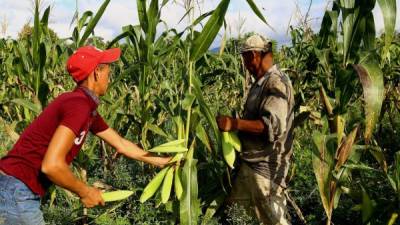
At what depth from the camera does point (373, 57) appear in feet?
7.25

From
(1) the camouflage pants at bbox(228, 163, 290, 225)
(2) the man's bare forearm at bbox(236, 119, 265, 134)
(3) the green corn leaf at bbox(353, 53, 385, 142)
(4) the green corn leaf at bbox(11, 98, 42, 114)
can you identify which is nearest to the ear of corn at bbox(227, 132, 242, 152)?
(2) the man's bare forearm at bbox(236, 119, 265, 134)

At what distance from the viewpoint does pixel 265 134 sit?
2869 millimetres

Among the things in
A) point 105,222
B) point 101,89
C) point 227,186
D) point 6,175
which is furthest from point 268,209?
point 6,175

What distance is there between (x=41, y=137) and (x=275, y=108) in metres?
1.34

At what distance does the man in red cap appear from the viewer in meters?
2.01

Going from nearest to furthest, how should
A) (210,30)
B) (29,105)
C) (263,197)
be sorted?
1. (210,30)
2. (263,197)
3. (29,105)

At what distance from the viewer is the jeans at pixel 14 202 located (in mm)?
2086

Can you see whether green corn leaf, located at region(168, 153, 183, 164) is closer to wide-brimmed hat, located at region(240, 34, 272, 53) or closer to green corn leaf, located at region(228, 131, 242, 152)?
green corn leaf, located at region(228, 131, 242, 152)

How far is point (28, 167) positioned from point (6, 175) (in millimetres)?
111

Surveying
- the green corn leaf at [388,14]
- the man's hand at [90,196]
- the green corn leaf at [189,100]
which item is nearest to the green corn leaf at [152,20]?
the green corn leaf at [189,100]

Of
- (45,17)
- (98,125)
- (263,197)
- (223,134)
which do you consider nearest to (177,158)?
(223,134)

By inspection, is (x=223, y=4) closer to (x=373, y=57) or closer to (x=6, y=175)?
(x=373, y=57)

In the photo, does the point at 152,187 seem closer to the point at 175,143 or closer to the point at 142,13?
the point at 175,143

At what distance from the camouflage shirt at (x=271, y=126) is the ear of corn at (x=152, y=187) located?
0.64 metres
